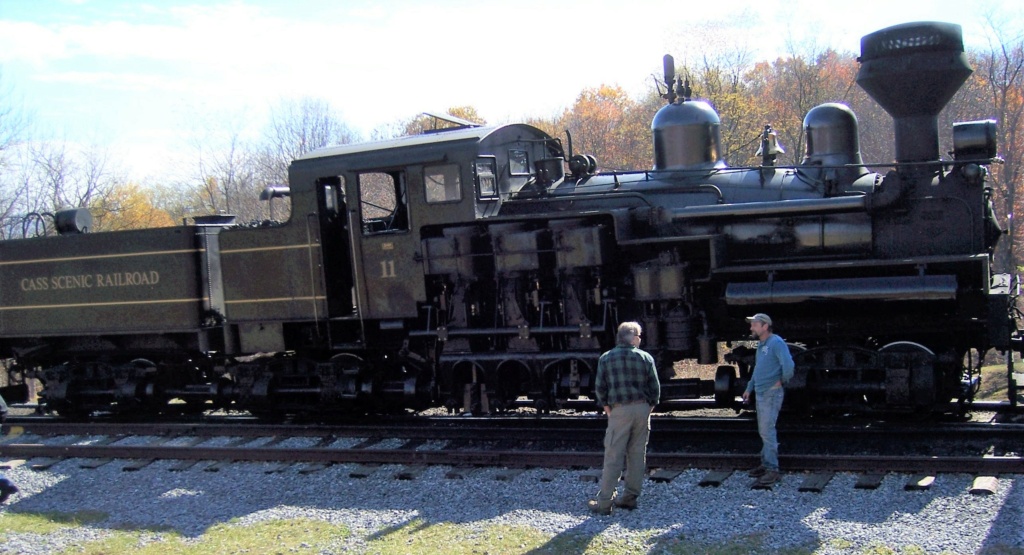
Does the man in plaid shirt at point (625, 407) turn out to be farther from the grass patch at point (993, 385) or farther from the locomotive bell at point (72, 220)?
the locomotive bell at point (72, 220)

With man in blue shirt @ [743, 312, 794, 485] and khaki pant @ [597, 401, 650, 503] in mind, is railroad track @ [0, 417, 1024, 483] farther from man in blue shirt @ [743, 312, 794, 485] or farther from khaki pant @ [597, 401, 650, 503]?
khaki pant @ [597, 401, 650, 503]

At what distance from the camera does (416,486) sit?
27.6ft

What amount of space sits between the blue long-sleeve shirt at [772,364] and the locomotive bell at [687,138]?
3473 millimetres

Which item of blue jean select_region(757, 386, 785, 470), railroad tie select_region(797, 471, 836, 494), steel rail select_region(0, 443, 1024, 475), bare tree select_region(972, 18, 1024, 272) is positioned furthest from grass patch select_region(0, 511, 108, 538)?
bare tree select_region(972, 18, 1024, 272)

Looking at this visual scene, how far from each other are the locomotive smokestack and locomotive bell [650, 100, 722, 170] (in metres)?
2.10

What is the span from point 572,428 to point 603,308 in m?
1.45

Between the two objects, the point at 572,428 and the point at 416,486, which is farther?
the point at 572,428

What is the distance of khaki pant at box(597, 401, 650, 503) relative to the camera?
711cm

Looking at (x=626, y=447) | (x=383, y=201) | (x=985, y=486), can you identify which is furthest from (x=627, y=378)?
(x=383, y=201)

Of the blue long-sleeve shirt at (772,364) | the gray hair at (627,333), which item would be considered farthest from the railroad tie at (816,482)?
the gray hair at (627,333)

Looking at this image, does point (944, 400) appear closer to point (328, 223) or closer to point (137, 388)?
point (328, 223)

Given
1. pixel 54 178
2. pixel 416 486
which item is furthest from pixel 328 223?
pixel 54 178

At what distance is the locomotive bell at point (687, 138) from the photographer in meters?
10.7

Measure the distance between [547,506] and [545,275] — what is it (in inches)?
134
